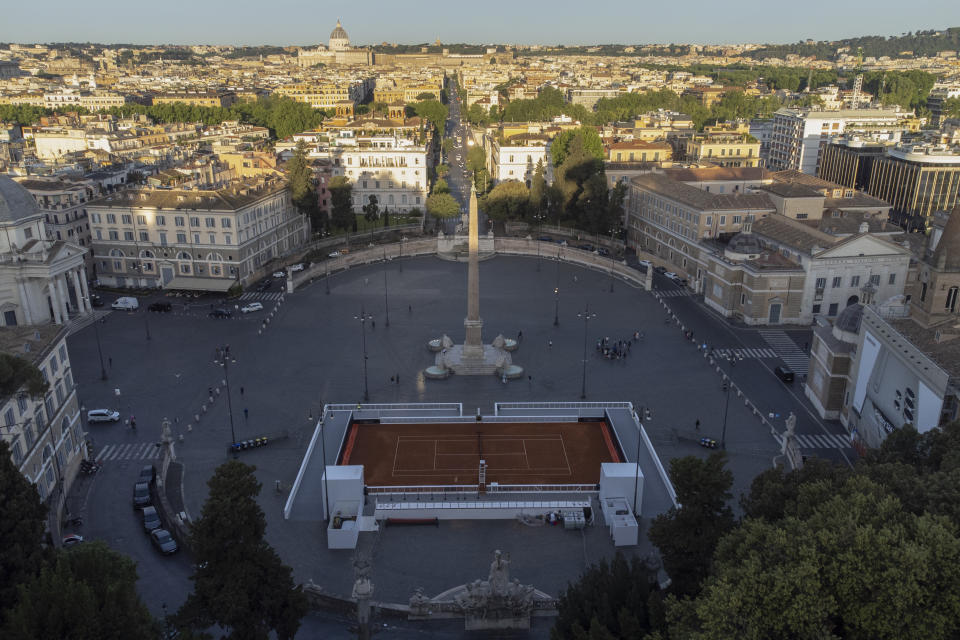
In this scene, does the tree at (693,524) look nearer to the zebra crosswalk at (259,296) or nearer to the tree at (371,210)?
the zebra crosswalk at (259,296)

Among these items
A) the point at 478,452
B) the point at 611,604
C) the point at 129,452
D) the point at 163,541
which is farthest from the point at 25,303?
the point at 611,604

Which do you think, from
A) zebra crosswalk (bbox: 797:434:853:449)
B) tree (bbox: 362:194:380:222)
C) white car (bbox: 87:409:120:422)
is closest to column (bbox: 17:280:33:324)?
white car (bbox: 87:409:120:422)

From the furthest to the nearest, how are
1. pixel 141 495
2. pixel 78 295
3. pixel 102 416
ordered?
pixel 78 295, pixel 102 416, pixel 141 495

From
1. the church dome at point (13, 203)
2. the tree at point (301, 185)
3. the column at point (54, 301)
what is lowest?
the column at point (54, 301)

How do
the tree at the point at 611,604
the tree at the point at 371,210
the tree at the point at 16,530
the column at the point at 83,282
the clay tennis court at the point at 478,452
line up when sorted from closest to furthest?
the tree at the point at 611,604
the tree at the point at 16,530
the clay tennis court at the point at 478,452
the column at the point at 83,282
the tree at the point at 371,210

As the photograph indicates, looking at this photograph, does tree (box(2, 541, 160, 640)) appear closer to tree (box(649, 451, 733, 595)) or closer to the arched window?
tree (box(649, 451, 733, 595))

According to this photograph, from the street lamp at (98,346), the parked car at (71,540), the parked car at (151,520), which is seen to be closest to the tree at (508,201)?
the street lamp at (98,346)

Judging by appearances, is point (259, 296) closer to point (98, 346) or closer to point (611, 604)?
point (98, 346)
